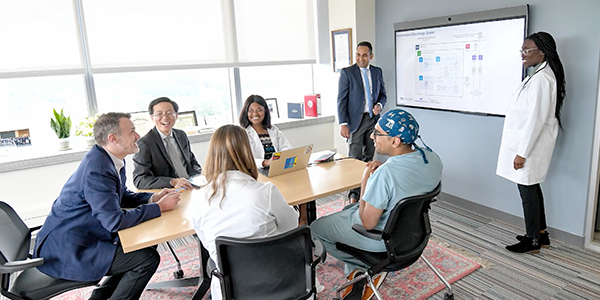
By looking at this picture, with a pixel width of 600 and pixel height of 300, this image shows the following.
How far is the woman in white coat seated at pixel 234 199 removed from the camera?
1.64m

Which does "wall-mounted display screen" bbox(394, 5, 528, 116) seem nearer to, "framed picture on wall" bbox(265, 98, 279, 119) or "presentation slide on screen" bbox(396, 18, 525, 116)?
"presentation slide on screen" bbox(396, 18, 525, 116)

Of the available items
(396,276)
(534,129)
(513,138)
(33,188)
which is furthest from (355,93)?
(33,188)

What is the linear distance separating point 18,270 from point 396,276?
2.16 m

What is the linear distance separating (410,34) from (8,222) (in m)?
3.66

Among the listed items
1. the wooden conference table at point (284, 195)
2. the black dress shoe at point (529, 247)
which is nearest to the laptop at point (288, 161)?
the wooden conference table at point (284, 195)

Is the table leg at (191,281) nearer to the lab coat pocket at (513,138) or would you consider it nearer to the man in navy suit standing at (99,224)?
the man in navy suit standing at (99,224)

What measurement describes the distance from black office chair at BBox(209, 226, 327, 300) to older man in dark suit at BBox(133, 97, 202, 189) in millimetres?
1023

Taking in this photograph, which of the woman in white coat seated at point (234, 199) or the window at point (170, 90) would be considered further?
the window at point (170, 90)

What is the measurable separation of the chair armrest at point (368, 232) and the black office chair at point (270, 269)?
387 millimetres

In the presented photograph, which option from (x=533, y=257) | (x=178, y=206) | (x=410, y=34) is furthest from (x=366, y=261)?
(x=410, y=34)

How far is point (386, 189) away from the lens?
1924 mm

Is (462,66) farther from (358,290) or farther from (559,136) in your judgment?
(358,290)

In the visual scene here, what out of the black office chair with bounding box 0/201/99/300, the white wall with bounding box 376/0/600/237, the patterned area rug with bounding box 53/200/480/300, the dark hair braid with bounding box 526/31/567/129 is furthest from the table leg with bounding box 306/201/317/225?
the dark hair braid with bounding box 526/31/567/129

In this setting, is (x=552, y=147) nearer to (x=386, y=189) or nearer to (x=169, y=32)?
(x=386, y=189)
